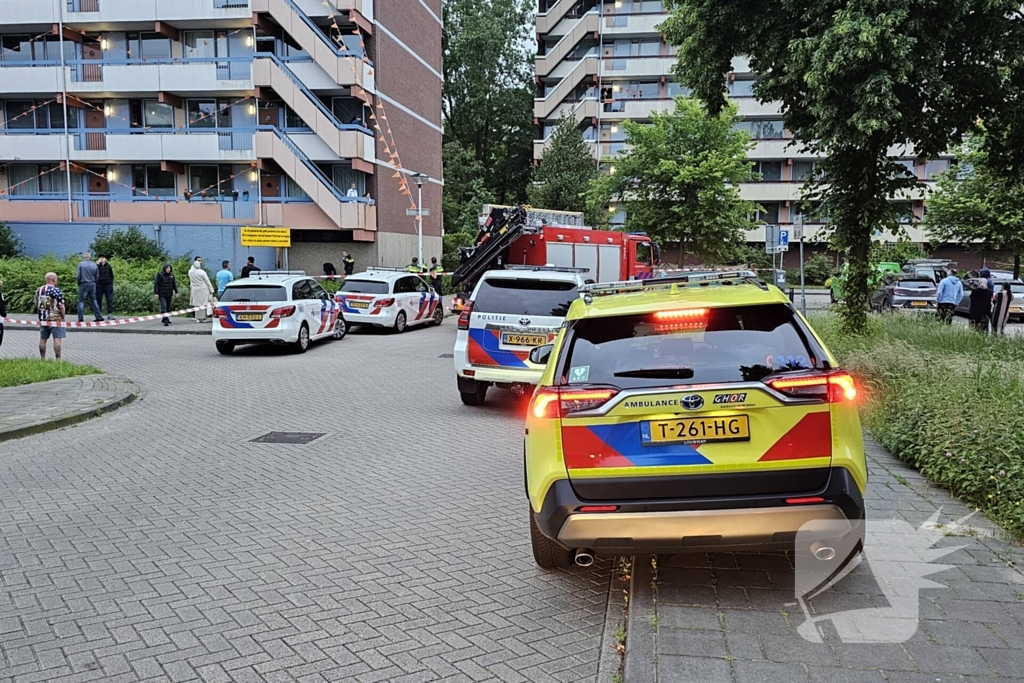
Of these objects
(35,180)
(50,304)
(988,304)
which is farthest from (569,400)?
(35,180)

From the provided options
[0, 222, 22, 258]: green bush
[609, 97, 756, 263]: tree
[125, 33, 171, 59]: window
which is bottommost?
[0, 222, 22, 258]: green bush

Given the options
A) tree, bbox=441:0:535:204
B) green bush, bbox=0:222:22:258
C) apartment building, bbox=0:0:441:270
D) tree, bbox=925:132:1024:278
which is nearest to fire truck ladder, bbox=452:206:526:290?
apartment building, bbox=0:0:441:270

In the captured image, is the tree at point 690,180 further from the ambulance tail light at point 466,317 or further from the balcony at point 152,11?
the ambulance tail light at point 466,317

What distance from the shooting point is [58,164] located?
34.9m

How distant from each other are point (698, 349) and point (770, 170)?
186ft

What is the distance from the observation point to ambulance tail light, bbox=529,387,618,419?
4086 mm

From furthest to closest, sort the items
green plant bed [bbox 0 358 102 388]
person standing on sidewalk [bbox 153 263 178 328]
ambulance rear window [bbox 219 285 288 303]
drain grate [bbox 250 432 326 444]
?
person standing on sidewalk [bbox 153 263 178 328]
ambulance rear window [bbox 219 285 288 303]
green plant bed [bbox 0 358 102 388]
drain grate [bbox 250 432 326 444]

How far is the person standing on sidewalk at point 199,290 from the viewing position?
74.7ft

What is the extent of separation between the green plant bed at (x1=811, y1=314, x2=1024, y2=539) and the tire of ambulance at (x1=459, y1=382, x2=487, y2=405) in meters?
4.66

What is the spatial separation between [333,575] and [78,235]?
34.7 metres

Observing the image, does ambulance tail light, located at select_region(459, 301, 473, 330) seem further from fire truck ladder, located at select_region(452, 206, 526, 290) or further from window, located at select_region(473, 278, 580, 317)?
fire truck ladder, located at select_region(452, 206, 526, 290)

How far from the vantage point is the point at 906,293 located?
88.8 feet

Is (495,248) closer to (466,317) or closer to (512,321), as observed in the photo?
(466,317)

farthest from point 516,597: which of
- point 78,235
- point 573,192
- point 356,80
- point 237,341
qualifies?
point 573,192
